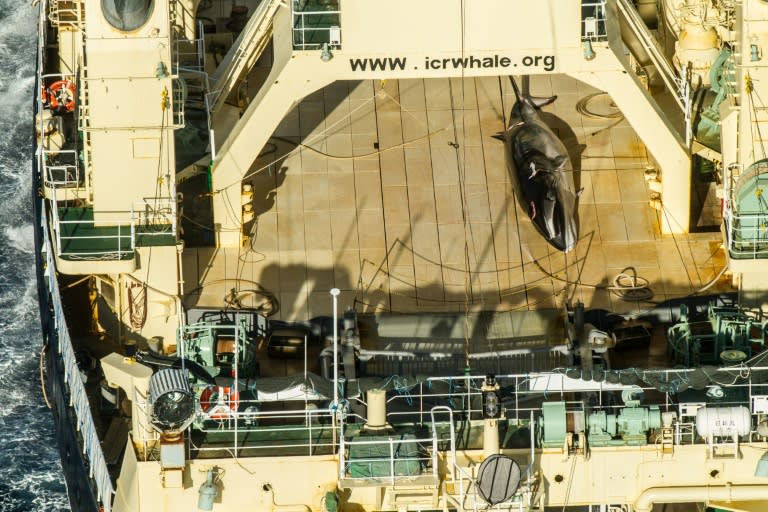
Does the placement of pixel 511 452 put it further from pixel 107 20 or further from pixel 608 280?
pixel 107 20

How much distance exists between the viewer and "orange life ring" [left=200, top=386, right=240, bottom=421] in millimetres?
44906

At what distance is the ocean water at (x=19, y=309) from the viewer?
5316 cm

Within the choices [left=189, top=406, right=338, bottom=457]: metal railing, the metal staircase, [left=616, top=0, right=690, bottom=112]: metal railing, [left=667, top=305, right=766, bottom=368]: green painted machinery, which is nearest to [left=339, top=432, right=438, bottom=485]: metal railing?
[left=189, top=406, right=338, bottom=457]: metal railing

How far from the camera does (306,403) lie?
151ft

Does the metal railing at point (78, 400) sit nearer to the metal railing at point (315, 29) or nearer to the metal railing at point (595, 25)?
the metal railing at point (315, 29)

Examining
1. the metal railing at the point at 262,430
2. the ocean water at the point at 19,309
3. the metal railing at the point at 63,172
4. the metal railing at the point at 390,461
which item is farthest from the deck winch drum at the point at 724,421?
the ocean water at the point at 19,309

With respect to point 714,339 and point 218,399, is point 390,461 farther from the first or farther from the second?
point 714,339

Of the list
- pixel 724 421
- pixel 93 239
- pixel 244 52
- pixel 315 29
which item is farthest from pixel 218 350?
pixel 724 421

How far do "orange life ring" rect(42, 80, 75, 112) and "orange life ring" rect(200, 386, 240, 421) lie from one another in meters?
11.6

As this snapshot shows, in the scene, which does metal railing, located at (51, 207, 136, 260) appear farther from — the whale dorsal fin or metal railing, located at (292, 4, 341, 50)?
the whale dorsal fin

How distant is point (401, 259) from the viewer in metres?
50.8

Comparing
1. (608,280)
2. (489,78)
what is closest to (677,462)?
(608,280)

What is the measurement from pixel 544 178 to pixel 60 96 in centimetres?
1140

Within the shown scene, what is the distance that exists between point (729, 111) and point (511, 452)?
918 cm
